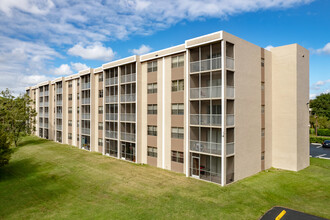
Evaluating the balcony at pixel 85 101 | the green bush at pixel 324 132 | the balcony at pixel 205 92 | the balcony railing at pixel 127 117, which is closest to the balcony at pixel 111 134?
the balcony railing at pixel 127 117

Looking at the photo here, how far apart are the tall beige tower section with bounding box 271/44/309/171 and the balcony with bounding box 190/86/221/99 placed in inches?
405

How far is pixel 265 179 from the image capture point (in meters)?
22.1

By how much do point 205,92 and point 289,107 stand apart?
11.3 metres

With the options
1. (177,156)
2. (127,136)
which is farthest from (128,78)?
(177,156)

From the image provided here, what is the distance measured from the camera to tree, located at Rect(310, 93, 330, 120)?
7131 cm

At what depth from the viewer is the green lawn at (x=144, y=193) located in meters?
15.6

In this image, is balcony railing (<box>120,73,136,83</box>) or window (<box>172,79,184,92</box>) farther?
balcony railing (<box>120,73,136,83</box>)

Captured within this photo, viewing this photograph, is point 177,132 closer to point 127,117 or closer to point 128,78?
point 127,117

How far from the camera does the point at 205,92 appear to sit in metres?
22.1

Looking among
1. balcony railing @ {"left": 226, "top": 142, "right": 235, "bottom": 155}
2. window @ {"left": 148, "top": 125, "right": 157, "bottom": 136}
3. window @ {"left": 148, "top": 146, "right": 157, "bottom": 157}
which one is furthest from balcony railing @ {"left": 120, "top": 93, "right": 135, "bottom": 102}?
balcony railing @ {"left": 226, "top": 142, "right": 235, "bottom": 155}

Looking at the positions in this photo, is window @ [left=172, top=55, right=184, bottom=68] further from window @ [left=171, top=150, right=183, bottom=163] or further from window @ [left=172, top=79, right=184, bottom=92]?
window @ [left=171, top=150, right=183, bottom=163]

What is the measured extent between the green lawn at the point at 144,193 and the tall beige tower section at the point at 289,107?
2.05 m

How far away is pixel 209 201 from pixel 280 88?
1725cm

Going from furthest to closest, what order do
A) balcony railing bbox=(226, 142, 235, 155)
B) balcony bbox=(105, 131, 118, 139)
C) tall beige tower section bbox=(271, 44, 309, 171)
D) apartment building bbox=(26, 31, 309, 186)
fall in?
1. balcony bbox=(105, 131, 118, 139)
2. tall beige tower section bbox=(271, 44, 309, 171)
3. apartment building bbox=(26, 31, 309, 186)
4. balcony railing bbox=(226, 142, 235, 155)
